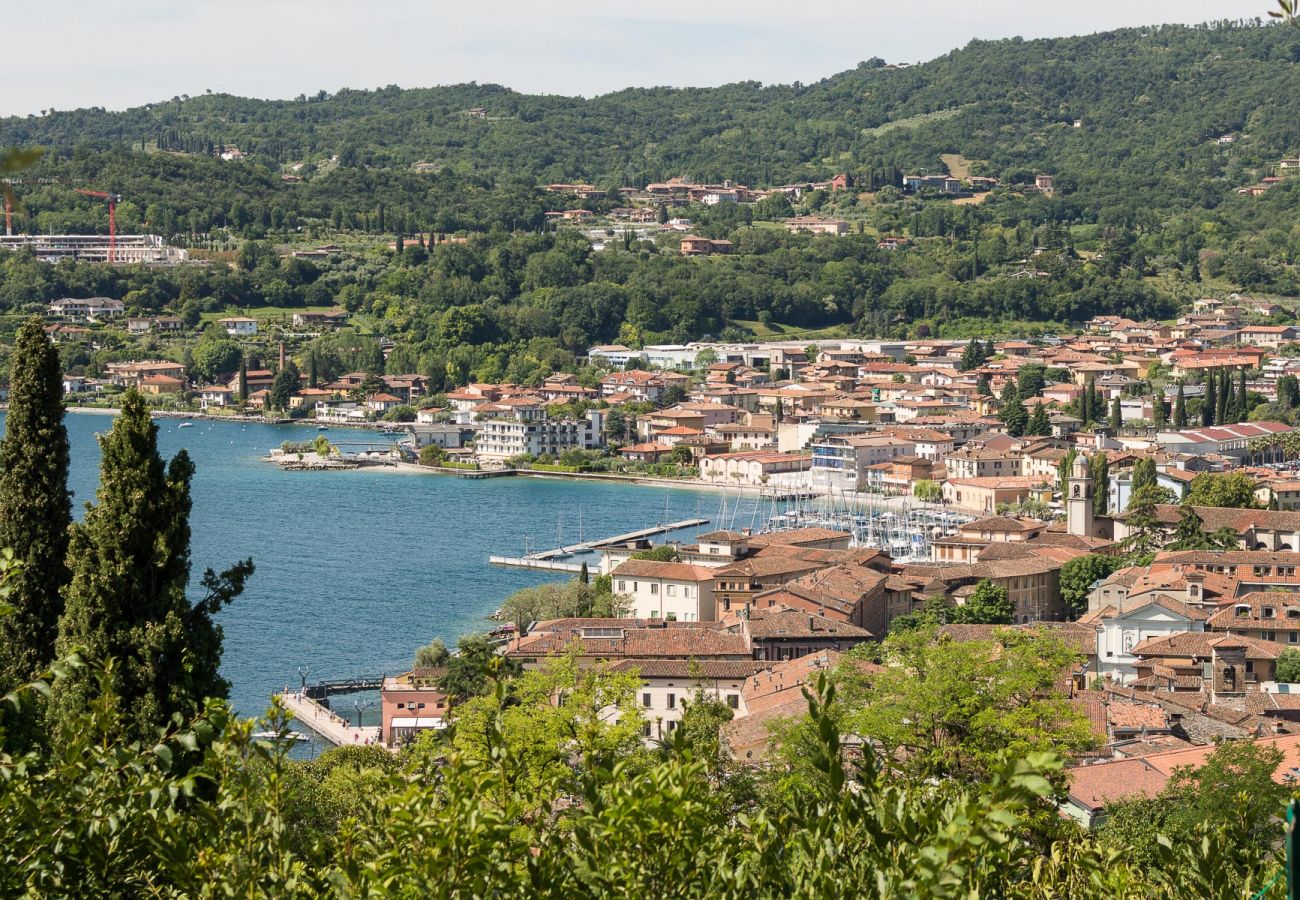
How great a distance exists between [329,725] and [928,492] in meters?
15.7

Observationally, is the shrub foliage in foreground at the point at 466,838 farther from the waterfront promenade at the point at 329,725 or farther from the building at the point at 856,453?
the building at the point at 856,453

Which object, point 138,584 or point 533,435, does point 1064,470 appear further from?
point 138,584

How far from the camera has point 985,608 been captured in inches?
623

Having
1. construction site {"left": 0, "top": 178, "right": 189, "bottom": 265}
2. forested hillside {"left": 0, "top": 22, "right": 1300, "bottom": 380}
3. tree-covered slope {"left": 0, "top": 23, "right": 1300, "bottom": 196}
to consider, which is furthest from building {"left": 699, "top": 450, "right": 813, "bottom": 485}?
tree-covered slope {"left": 0, "top": 23, "right": 1300, "bottom": 196}

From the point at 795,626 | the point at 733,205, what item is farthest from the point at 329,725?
the point at 733,205

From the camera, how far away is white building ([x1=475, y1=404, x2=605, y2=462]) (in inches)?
1319

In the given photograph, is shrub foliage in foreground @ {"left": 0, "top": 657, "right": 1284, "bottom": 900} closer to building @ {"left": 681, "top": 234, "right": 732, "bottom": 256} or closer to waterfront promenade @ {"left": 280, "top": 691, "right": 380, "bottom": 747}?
waterfront promenade @ {"left": 280, "top": 691, "right": 380, "bottom": 747}

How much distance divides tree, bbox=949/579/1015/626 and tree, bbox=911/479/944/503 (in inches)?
429

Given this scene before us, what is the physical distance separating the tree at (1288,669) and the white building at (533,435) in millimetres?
21541

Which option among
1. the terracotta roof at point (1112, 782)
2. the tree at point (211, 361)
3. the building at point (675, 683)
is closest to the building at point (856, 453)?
the building at point (675, 683)

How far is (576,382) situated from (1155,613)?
2648cm

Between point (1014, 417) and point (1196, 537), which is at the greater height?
point (1014, 417)

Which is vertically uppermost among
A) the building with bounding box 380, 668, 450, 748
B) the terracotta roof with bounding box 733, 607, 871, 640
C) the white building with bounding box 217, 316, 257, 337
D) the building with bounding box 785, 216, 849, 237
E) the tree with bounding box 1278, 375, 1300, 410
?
the building with bounding box 785, 216, 849, 237

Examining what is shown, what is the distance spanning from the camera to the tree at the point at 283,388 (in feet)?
132
